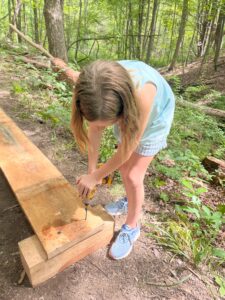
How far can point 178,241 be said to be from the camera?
2.10 metres

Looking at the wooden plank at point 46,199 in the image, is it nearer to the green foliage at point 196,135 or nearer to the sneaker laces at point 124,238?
the sneaker laces at point 124,238

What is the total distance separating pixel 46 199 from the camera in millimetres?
2006

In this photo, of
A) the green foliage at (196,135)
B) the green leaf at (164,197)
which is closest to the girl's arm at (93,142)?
the green leaf at (164,197)

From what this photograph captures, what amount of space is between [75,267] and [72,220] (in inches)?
14.0

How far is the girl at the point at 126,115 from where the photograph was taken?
1246 millimetres

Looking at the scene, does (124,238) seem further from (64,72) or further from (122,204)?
(64,72)

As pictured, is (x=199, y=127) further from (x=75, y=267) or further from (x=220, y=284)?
(x=75, y=267)

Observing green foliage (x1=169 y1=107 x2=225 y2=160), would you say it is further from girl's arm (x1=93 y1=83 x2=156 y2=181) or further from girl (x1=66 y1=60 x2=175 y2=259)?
girl's arm (x1=93 y1=83 x2=156 y2=181)

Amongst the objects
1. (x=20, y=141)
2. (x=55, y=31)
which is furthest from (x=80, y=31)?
(x=20, y=141)

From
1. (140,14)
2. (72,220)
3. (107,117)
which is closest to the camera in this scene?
(107,117)

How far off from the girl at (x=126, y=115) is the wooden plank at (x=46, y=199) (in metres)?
0.26

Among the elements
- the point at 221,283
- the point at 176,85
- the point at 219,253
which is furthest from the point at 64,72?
the point at 221,283

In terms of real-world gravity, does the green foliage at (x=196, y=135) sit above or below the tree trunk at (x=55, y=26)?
below

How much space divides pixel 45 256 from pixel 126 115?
104 cm
